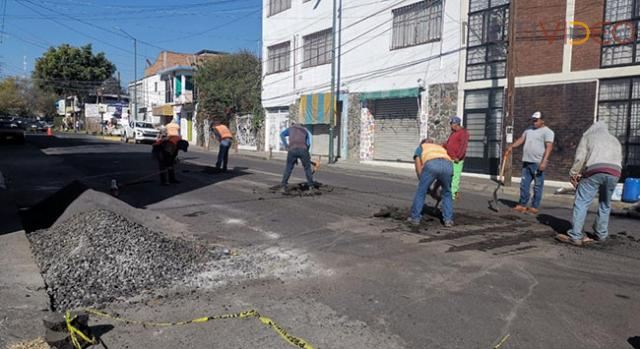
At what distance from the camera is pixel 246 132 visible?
36438mm

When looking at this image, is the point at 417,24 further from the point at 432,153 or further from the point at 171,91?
the point at 171,91

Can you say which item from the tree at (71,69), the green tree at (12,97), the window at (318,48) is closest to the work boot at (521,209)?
the window at (318,48)

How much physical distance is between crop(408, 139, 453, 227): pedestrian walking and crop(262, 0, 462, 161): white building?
40.9ft

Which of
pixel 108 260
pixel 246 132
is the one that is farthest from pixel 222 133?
pixel 246 132

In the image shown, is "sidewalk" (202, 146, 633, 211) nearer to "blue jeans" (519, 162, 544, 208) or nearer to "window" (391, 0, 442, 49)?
"blue jeans" (519, 162, 544, 208)

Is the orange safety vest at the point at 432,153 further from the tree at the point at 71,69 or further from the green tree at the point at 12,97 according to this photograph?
the green tree at the point at 12,97

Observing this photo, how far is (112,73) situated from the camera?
244ft

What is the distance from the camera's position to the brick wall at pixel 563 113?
15305 millimetres

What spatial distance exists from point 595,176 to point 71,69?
2924 inches

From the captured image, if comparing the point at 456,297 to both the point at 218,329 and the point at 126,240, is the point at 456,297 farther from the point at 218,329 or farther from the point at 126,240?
the point at 126,240

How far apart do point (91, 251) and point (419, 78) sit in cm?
1781

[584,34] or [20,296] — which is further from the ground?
[584,34]

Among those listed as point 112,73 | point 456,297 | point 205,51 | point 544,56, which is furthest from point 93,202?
point 112,73

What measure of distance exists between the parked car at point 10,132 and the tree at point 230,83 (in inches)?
502
